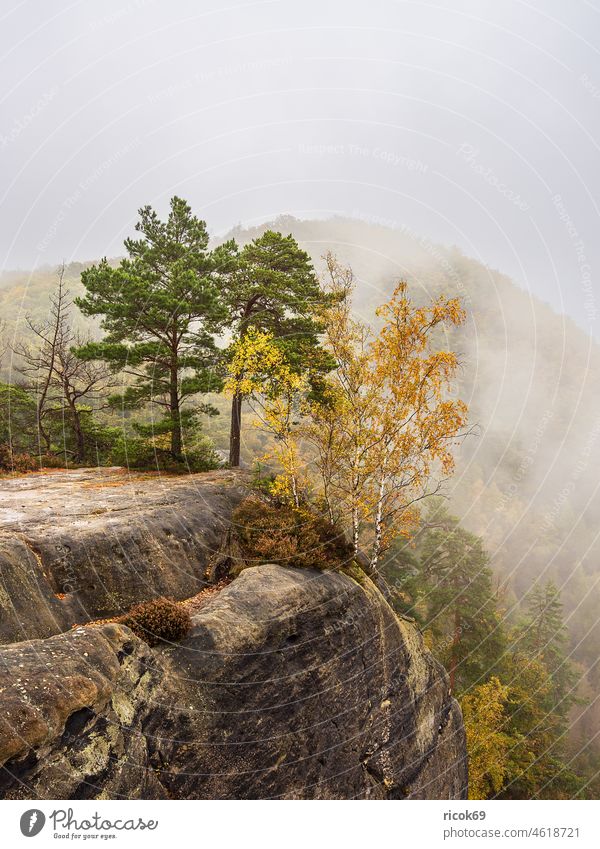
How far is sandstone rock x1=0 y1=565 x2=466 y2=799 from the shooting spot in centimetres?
709

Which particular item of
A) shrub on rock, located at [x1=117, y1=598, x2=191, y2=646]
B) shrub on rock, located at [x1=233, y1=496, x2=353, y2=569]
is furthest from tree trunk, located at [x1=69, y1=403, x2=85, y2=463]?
shrub on rock, located at [x1=117, y1=598, x2=191, y2=646]

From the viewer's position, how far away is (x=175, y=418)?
20625 mm

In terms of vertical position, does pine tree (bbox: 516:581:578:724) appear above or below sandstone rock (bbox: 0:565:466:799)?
below

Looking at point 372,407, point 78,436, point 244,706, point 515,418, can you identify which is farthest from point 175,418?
point 515,418

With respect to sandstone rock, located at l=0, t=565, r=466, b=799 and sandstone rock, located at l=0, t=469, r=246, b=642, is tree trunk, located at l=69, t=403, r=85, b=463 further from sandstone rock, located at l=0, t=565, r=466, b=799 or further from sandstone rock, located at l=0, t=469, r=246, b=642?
sandstone rock, located at l=0, t=565, r=466, b=799

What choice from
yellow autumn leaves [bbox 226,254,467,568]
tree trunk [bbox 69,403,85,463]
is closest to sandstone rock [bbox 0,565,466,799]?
yellow autumn leaves [bbox 226,254,467,568]

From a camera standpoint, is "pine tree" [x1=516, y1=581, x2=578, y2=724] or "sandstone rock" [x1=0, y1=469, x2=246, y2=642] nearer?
"sandstone rock" [x1=0, y1=469, x2=246, y2=642]

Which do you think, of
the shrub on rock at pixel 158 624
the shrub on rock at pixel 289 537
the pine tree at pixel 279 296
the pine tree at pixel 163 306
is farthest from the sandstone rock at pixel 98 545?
the pine tree at pixel 279 296

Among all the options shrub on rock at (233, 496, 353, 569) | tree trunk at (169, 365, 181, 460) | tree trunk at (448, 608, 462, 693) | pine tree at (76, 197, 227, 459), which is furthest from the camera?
tree trunk at (448, 608, 462, 693)

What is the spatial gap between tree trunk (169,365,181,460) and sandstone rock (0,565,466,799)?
32.8 feet

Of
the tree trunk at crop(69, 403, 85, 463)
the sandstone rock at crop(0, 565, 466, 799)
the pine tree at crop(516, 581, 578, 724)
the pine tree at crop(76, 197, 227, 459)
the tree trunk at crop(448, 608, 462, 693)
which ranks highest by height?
the pine tree at crop(76, 197, 227, 459)

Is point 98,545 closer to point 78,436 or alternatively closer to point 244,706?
point 244,706

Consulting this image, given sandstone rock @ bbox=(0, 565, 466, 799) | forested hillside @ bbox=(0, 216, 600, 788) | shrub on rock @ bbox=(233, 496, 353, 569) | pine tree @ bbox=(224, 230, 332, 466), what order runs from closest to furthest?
sandstone rock @ bbox=(0, 565, 466, 799) → shrub on rock @ bbox=(233, 496, 353, 569) → pine tree @ bbox=(224, 230, 332, 466) → forested hillside @ bbox=(0, 216, 600, 788)
